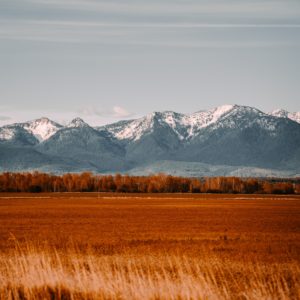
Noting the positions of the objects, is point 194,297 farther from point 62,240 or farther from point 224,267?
point 62,240

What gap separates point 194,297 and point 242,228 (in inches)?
1253

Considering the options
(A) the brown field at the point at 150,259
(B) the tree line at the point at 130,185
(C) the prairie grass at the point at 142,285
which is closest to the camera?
(C) the prairie grass at the point at 142,285

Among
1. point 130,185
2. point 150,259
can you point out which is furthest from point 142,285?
point 130,185

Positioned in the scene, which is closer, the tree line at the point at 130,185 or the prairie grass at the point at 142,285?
the prairie grass at the point at 142,285

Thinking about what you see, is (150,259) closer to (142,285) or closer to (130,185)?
(142,285)

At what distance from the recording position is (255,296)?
59.6ft

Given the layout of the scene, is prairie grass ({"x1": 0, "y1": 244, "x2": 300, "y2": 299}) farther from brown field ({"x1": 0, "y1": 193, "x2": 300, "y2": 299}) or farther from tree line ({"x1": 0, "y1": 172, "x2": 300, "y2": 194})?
tree line ({"x1": 0, "y1": 172, "x2": 300, "y2": 194})

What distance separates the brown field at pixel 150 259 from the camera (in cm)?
1917

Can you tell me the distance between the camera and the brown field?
19.2 metres

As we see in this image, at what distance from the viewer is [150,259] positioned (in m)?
29.2

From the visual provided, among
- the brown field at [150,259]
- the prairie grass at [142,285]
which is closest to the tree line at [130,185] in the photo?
the brown field at [150,259]

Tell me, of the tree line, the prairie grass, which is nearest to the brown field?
the prairie grass

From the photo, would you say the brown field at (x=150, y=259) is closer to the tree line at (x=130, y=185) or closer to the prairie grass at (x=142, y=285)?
the prairie grass at (x=142, y=285)

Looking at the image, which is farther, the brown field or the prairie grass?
the brown field
